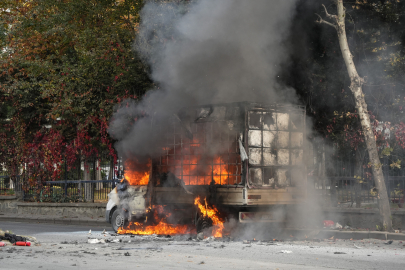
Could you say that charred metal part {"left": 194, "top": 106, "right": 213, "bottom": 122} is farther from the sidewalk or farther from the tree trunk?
the sidewalk

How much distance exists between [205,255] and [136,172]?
14.4 ft

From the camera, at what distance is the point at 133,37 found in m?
15.5

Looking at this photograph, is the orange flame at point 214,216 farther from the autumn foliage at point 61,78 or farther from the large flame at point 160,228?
the autumn foliage at point 61,78

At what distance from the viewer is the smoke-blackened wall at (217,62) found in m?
11.4

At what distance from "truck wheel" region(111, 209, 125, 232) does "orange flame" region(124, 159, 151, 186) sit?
767 millimetres

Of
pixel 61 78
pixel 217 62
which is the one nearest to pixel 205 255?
pixel 217 62

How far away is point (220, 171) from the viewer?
10.5m

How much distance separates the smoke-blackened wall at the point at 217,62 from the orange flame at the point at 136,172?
228mm

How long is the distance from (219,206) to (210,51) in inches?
153

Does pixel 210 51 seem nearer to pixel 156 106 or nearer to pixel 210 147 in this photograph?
pixel 156 106

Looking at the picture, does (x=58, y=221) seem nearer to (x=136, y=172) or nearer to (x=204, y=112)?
(x=136, y=172)

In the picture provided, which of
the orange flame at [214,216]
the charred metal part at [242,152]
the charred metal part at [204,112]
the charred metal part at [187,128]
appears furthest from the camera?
the charred metal part at [187,128]

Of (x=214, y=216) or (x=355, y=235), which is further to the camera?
(x=355, y=235)

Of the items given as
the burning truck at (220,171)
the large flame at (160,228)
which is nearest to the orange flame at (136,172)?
the burning truck at (220,171)
